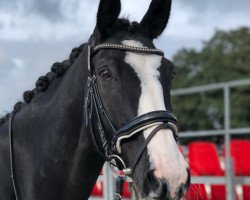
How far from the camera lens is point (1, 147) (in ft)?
11.1

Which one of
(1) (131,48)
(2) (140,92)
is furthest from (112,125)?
(1) (131,48)

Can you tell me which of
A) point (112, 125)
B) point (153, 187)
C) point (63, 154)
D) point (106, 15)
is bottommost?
point (153, 187)

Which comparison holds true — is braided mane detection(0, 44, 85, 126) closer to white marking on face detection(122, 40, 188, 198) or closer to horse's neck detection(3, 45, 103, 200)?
horse's neck detection(3, 45, 103, 200)

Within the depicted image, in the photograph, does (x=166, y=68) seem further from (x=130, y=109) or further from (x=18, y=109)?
(x=18, y=109)

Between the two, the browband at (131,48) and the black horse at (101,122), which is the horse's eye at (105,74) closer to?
the black horse at (101,122)

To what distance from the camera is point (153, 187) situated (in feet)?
8.42

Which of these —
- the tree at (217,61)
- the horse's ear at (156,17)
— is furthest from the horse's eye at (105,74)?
the tree at (217,61)

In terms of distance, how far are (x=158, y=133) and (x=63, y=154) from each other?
762 mm

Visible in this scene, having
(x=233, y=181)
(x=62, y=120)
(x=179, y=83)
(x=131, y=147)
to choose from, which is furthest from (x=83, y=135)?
(x=179, y=83)

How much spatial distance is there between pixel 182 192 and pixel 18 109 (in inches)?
54.0

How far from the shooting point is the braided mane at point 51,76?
134 inches

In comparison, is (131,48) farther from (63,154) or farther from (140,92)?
(63,154)

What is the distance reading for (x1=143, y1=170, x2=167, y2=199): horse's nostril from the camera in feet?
8.25

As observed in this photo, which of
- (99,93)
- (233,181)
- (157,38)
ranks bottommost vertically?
(233,181)
